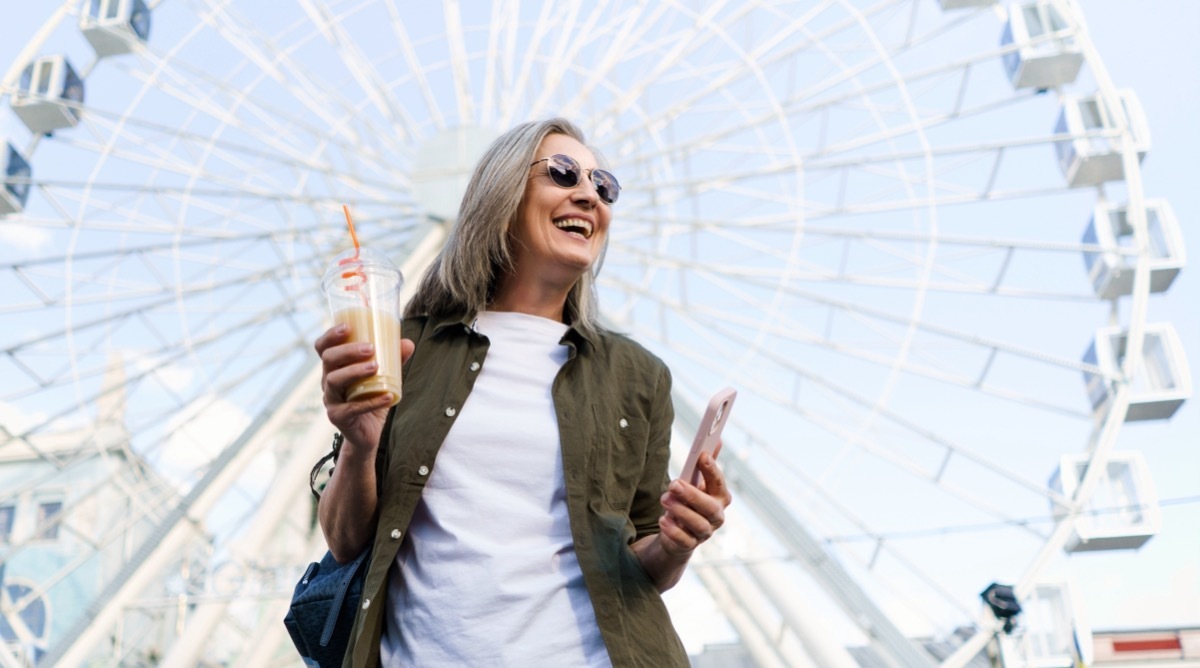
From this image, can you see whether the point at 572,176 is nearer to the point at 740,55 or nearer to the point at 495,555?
the point at 495,555

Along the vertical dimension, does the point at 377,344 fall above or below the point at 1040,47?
below

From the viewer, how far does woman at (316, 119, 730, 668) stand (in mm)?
1718

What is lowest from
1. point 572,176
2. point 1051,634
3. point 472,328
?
point 1051,634

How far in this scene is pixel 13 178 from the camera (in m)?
10.3

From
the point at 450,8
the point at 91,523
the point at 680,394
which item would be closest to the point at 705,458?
the point at 680,394

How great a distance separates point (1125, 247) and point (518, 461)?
9.21 meters

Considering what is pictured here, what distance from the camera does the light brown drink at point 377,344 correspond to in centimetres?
170

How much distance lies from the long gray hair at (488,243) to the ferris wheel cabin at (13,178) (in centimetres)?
922

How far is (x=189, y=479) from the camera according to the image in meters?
11.5

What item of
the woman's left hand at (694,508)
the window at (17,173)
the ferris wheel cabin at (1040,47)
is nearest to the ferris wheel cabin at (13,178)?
the window at (17,173)

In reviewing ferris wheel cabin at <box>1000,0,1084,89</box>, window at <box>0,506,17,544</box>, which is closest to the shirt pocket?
ferris wheel cabin at <box>1000,0,1084,89</box>

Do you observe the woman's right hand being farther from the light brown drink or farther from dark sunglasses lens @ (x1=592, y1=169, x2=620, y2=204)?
dark sunglasses lens @ (x1=592, y1=169, x2=620, y2=204)

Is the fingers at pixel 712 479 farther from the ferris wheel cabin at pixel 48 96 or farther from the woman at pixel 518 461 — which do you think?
the ferris wheel cabin at pixel 48 96

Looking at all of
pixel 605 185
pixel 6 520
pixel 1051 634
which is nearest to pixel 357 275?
pixel 605 185
